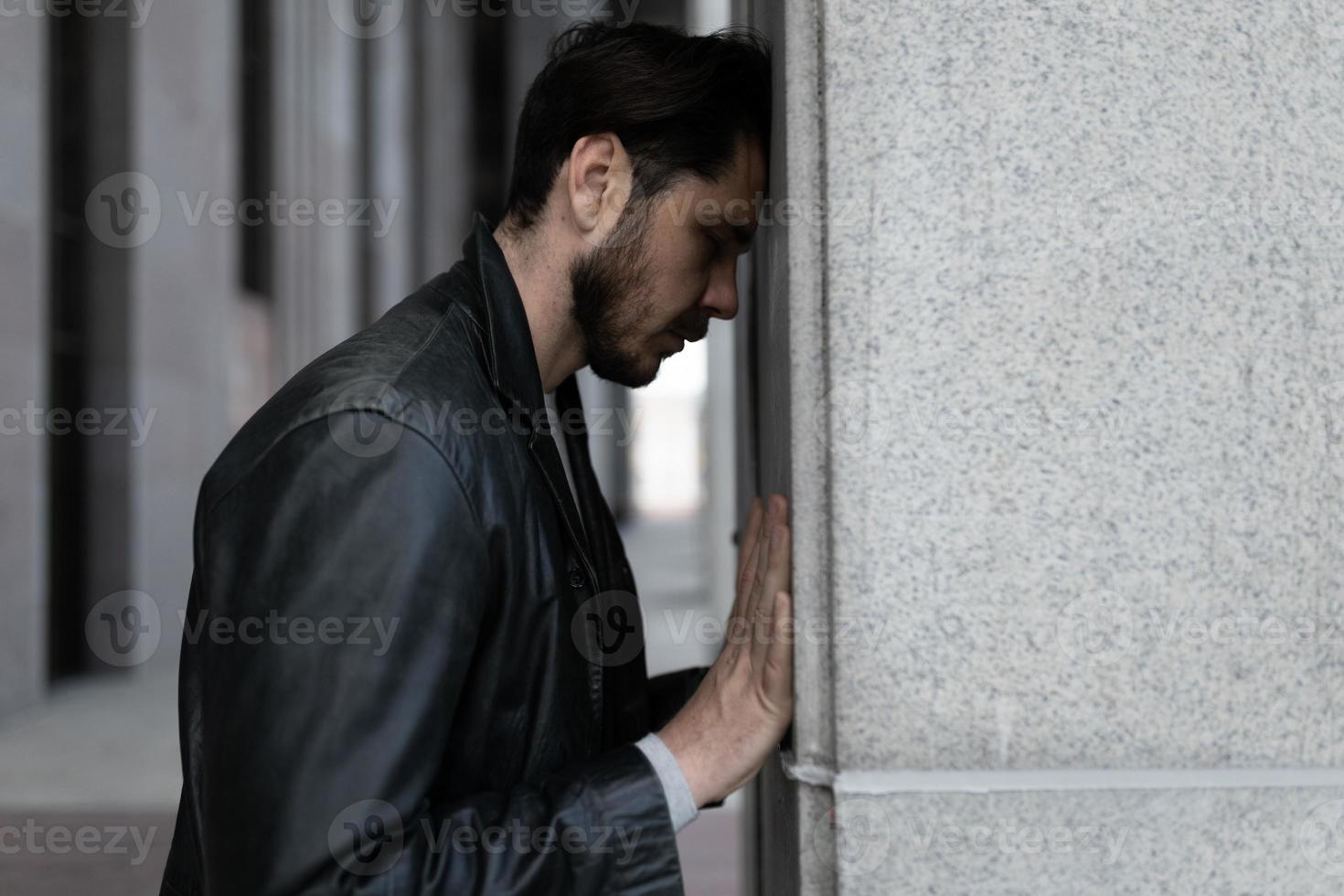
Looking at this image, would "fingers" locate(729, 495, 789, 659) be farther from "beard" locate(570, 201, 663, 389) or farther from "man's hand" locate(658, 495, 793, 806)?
"beard" locate(570, 201, 663, 389)

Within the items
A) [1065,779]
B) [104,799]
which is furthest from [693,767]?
[104,799]

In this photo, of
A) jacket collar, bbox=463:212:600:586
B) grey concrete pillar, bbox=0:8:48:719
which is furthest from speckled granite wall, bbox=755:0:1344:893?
grey concrete pillar, bbox=0:8:48:719

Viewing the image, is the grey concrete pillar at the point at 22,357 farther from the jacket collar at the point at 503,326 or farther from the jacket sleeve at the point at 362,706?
the jacket sleeve at the point at 362,706

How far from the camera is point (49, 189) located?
884 centimetres

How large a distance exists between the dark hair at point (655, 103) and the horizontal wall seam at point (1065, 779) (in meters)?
1.00

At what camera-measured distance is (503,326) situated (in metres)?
1.84

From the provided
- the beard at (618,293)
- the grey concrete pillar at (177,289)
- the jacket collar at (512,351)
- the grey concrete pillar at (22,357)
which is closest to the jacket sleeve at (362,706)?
the jacket collar at (512,351)

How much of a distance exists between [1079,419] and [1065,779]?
1.48 feet

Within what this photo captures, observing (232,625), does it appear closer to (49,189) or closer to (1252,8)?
(1252,8)

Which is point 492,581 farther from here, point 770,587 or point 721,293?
point 721,293

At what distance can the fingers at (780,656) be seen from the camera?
152cm

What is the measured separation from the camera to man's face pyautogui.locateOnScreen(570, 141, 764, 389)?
1.91 m

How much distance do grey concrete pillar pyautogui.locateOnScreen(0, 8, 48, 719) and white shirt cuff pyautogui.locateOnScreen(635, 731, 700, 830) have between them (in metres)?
7.71

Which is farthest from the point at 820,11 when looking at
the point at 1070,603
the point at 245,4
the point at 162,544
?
the point at 245,4
